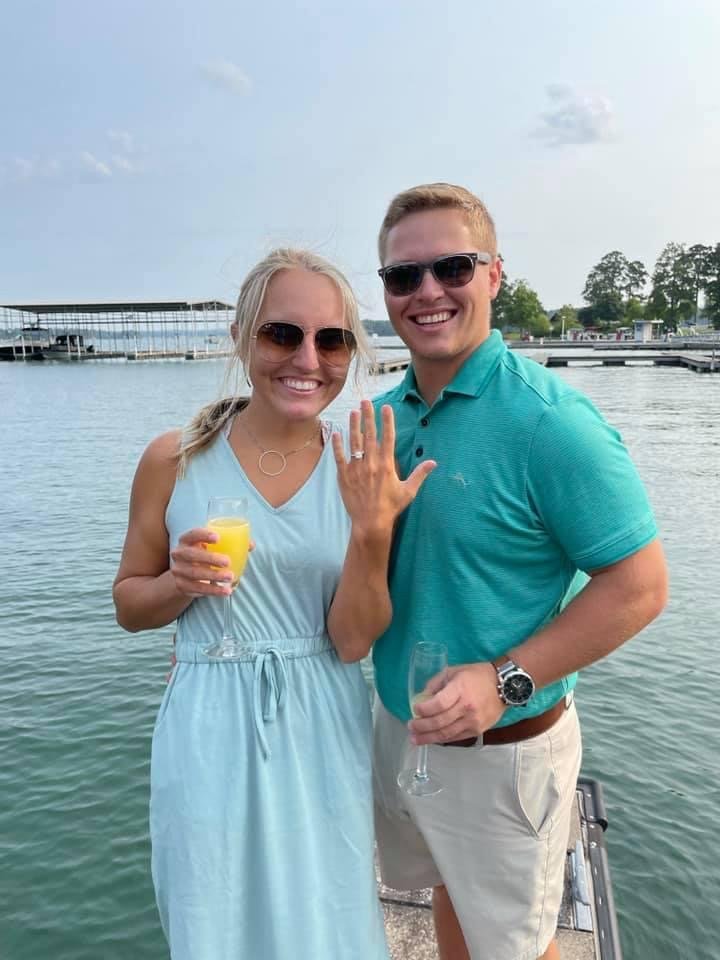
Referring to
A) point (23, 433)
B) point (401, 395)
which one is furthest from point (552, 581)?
point (23, 433)

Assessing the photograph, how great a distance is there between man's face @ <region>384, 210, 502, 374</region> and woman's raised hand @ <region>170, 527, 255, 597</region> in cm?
104

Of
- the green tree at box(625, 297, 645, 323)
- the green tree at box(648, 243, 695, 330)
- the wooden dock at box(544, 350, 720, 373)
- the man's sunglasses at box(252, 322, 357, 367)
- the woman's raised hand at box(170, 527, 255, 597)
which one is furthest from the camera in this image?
the green tree at box(625, 297, 645, 323)

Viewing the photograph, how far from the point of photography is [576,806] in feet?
15.6

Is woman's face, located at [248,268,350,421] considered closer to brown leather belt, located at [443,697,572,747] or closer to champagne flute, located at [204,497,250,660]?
champagne flute, located at [204,497,250,660]

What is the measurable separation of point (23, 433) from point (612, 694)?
94.3ft

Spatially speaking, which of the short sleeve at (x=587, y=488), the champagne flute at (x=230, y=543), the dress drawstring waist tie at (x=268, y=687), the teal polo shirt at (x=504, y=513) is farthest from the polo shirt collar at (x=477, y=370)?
the dress drawstring waist tie at (x=268, y=687)

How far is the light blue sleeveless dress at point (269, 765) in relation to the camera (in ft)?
7.49

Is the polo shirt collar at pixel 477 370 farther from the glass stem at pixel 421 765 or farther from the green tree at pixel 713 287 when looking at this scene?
the green tree at pixel 713 287

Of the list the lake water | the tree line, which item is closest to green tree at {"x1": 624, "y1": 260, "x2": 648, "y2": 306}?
the tree line

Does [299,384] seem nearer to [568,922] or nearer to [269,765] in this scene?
[269,765]

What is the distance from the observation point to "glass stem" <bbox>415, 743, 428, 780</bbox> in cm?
264

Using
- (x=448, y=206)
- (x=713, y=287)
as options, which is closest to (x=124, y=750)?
(x=448, y=206)

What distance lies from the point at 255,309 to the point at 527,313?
13574 cm

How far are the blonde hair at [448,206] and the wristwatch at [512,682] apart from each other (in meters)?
1.48
